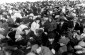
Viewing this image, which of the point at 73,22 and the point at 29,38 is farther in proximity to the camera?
the point at 73,22

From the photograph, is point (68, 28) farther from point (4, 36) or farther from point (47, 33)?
point (4, 36)

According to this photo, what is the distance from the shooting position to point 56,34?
6.65 feet

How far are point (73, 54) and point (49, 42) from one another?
0.40 m

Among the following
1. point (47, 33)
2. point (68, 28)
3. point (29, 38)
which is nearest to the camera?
point (29, 38)

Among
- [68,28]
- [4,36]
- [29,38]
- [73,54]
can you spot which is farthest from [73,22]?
[4,36]

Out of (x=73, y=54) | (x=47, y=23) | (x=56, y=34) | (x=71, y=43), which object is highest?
(x=47, y=23)

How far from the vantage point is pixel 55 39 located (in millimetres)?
1989

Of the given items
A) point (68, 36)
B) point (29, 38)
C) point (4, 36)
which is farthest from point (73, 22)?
point (4, 36)

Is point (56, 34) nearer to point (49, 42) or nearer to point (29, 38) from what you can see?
point (49, 42)

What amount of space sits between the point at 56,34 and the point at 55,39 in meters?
0.08

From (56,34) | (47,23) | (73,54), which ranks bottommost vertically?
(73,54)

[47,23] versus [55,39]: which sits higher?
[47,23]

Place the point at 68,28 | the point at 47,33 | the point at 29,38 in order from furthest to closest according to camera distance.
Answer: the point at 68,28
the point at 47,33
the point at 29,38

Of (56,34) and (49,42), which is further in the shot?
(56,34)
